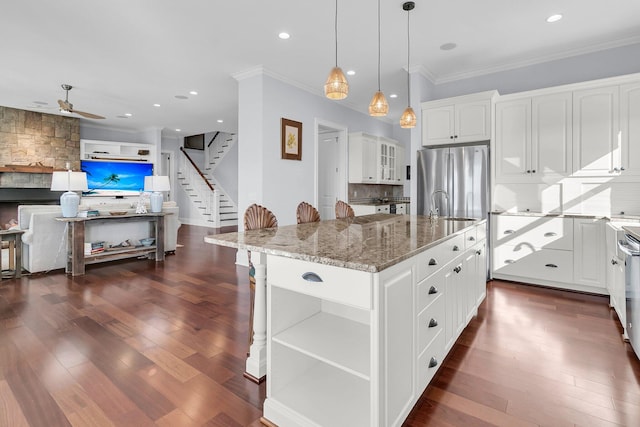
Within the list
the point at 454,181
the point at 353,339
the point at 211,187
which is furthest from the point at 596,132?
the point at 211,187

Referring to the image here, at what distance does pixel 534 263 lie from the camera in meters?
3.91

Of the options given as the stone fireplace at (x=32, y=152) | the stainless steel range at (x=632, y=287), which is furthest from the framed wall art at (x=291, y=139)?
the stone fireplace at (x=32, y=152)

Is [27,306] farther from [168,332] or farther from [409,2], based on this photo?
[409,2]

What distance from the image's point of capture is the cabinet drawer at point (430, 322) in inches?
64.9

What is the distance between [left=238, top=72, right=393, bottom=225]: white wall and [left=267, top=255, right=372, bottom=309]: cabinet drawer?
3.19 meters

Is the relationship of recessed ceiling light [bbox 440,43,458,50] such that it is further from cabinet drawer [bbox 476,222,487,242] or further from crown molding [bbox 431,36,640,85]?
cabinet drawer [bbox 476,222,487,242]

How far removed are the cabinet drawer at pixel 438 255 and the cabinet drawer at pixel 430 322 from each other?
19 cm

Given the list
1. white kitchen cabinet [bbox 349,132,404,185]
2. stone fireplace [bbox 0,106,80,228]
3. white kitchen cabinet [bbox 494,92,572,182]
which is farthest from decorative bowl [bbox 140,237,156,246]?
white kitchen cabinet [bbox 494,92,572,182]

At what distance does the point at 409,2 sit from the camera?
299cm

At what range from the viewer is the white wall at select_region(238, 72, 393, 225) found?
4652 mm

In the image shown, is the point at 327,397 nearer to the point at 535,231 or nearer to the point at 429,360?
the point at 429,360

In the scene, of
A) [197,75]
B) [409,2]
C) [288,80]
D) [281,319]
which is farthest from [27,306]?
[409,2]

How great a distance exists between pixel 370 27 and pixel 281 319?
10.5ft

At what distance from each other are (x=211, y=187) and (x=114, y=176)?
2545 mm
